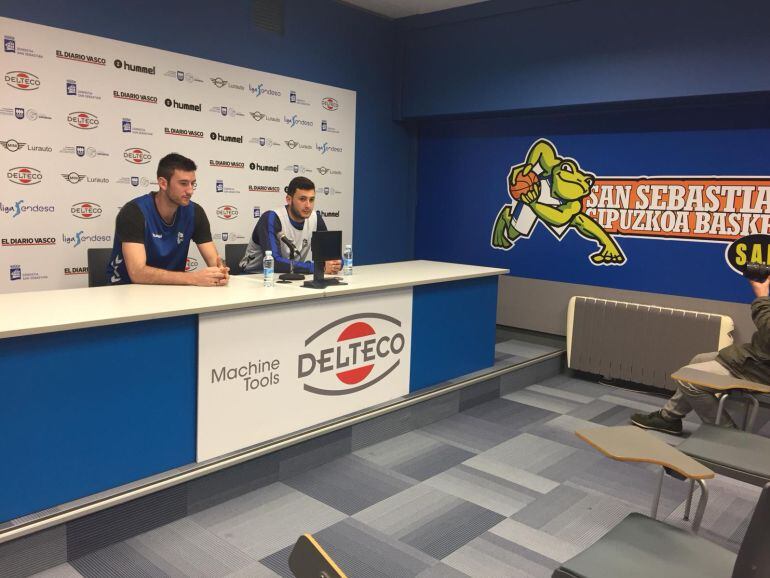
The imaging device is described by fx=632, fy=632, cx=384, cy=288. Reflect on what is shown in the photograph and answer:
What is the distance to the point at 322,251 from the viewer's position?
10.3 ft

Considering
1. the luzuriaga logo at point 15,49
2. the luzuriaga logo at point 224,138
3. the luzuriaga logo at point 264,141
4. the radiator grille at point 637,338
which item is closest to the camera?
the luzuriaga logo at point 15,49

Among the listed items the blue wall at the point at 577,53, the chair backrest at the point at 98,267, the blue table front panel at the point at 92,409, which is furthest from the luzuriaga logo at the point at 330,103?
the blue table front panel at the point at 92,409

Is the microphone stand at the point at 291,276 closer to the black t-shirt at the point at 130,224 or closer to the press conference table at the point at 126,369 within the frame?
the press conference table at the point at 126,369

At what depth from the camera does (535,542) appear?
2.52 m

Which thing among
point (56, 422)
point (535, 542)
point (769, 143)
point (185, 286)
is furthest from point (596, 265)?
point (56, 422)

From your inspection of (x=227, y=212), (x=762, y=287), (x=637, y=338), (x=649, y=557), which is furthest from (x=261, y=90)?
(x=649, y=557)

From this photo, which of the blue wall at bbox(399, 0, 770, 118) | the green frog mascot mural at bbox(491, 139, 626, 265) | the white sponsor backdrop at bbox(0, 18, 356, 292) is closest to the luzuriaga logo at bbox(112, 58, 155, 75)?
the white sponsor backdrop at bbox(0, 18, 356, 292)

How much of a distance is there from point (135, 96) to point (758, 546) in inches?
159

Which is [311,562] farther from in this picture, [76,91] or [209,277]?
[76,91]

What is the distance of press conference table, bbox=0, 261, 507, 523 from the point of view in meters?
2.12

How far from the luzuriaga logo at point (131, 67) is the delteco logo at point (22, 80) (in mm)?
489

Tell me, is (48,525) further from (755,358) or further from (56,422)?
(755,358)

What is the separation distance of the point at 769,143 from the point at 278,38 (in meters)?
3.53

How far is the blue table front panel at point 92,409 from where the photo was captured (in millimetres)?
2104
